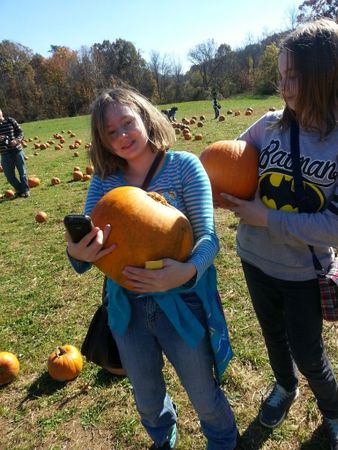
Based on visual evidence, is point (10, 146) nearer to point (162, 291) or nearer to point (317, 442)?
point (162, 291)

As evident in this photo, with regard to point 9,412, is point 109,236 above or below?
above

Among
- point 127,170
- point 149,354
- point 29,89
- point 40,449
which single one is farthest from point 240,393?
point 29,89

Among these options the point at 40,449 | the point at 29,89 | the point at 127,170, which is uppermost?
the point at 29,89

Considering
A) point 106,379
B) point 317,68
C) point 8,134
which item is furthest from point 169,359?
point 8,134

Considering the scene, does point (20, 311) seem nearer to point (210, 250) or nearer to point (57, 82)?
point (210, 250)

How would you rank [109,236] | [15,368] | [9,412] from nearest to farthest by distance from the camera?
[109,236] < [9,412] < [15,368]

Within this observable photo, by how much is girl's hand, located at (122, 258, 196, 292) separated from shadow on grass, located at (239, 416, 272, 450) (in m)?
1.57

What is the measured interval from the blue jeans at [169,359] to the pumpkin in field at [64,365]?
142 centimetres

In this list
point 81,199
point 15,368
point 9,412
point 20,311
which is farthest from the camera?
point 81,199

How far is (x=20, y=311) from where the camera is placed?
4.80 metres

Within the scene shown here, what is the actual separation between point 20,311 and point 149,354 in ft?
10.6

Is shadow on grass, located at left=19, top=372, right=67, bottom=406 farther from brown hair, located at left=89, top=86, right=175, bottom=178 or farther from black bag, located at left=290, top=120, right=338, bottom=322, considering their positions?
black bag, located at left=290, top=120, right=338, bottom=322

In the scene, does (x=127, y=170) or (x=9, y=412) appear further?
(x=9, y=412)

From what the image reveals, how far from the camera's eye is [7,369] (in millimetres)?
3584
